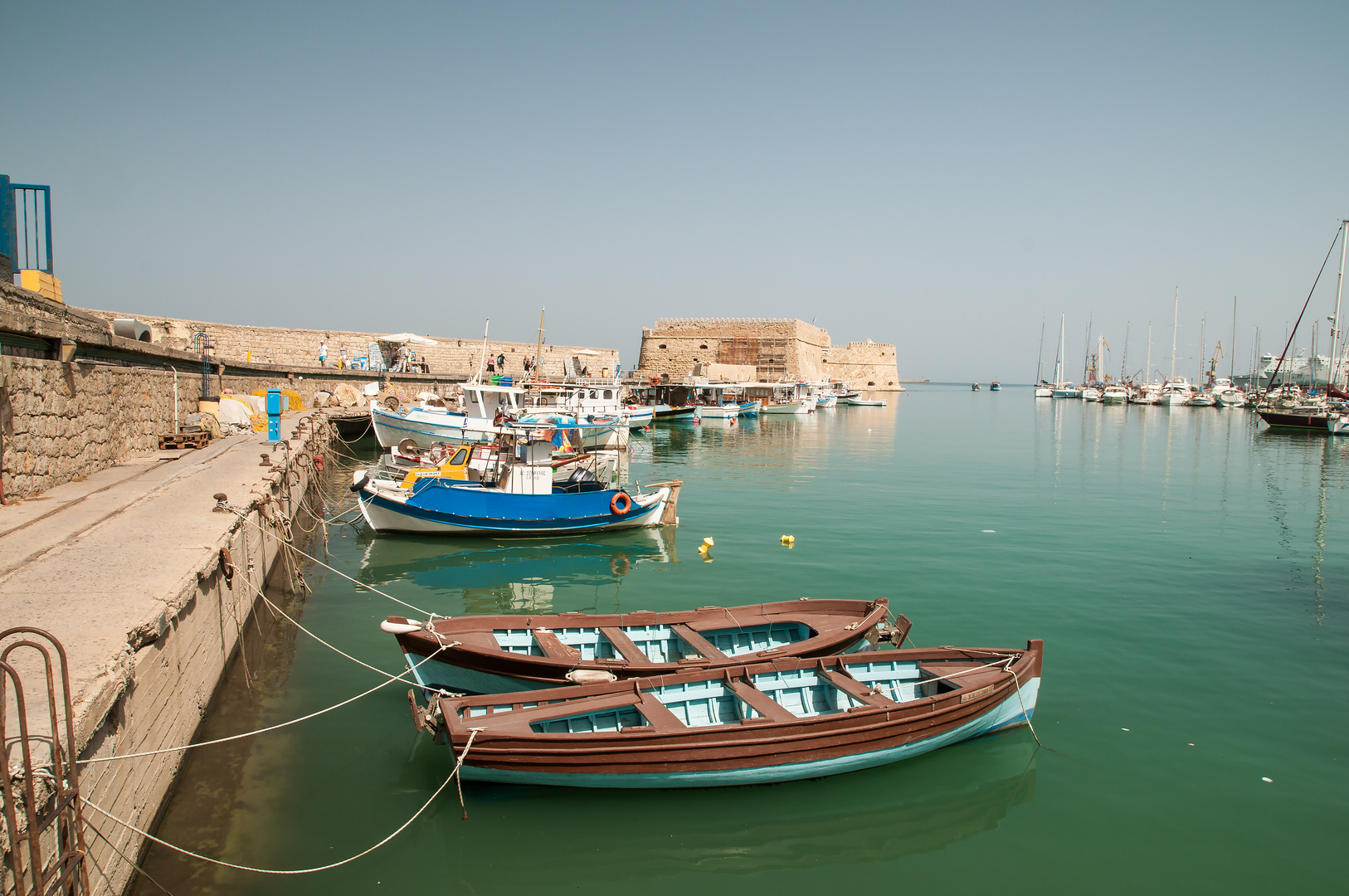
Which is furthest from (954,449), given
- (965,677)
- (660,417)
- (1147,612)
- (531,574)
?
(965,677)

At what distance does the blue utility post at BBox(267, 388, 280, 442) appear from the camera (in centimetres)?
1752

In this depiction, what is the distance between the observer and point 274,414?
58.3 ft

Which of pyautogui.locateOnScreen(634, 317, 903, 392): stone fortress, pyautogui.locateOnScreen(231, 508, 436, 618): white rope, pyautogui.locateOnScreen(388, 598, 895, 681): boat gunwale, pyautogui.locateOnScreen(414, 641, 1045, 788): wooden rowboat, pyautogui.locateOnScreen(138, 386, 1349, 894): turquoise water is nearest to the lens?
pyautogui.locateOnScreen(138, 386, 1349, 894): turquoise water

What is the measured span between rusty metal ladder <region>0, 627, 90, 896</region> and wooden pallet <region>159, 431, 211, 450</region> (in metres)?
13.5

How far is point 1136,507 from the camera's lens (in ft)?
62.6

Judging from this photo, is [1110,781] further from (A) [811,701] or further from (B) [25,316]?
(B) [25,316]

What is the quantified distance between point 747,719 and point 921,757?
1895mm

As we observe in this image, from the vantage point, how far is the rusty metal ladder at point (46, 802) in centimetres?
307

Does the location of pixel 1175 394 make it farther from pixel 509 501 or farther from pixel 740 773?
pixel 740 773

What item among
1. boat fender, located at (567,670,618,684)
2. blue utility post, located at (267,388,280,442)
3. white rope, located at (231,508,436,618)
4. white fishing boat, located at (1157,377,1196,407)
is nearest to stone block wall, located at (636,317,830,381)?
white fishing boat, located at (1157,377,1196,407)

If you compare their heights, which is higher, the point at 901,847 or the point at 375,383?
the point at 375,383

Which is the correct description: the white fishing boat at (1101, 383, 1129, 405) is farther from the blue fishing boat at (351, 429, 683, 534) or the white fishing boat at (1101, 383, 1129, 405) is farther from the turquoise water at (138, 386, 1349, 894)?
the blue fishing boat at (351, 429, 683, 534)

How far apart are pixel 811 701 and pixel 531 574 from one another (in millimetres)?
6866

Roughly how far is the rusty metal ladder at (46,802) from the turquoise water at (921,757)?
4.86 ft
